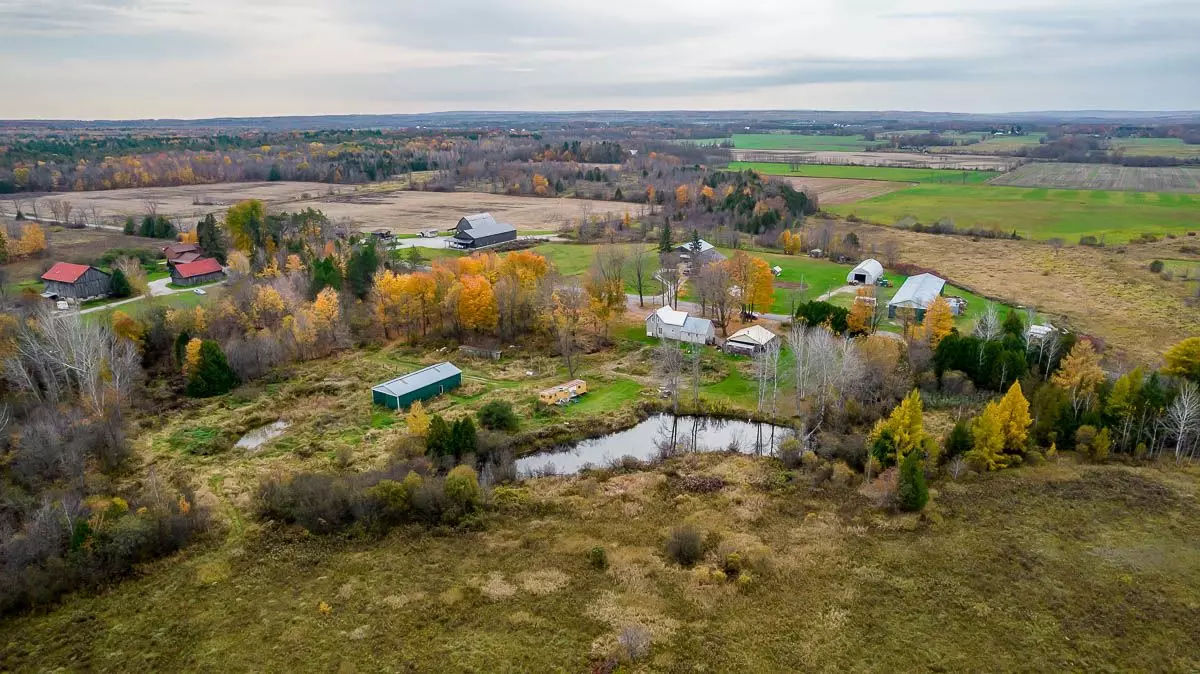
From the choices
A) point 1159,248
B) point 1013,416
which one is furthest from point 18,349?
point 1159,248

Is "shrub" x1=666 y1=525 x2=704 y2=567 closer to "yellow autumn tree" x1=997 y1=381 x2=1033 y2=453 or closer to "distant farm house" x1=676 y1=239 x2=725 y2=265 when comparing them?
"yellow autumn tree" x1=997 y1=381 x2=1033 y2=453

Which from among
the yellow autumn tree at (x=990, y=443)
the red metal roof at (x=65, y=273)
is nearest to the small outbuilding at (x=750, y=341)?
the yellow autumn tree at (x=990, y=443)

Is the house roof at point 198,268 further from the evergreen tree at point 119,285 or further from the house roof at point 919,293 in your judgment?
the house roof at point 919,293

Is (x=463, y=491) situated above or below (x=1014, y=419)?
below

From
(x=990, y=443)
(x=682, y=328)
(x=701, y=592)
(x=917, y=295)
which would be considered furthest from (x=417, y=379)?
(x=917, y=295)

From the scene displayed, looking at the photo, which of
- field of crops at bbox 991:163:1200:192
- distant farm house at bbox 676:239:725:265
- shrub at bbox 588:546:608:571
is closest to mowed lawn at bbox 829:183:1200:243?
field of crops at bbox 991:163:1200:192

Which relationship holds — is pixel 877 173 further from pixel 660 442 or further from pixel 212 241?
pixel 660 442
